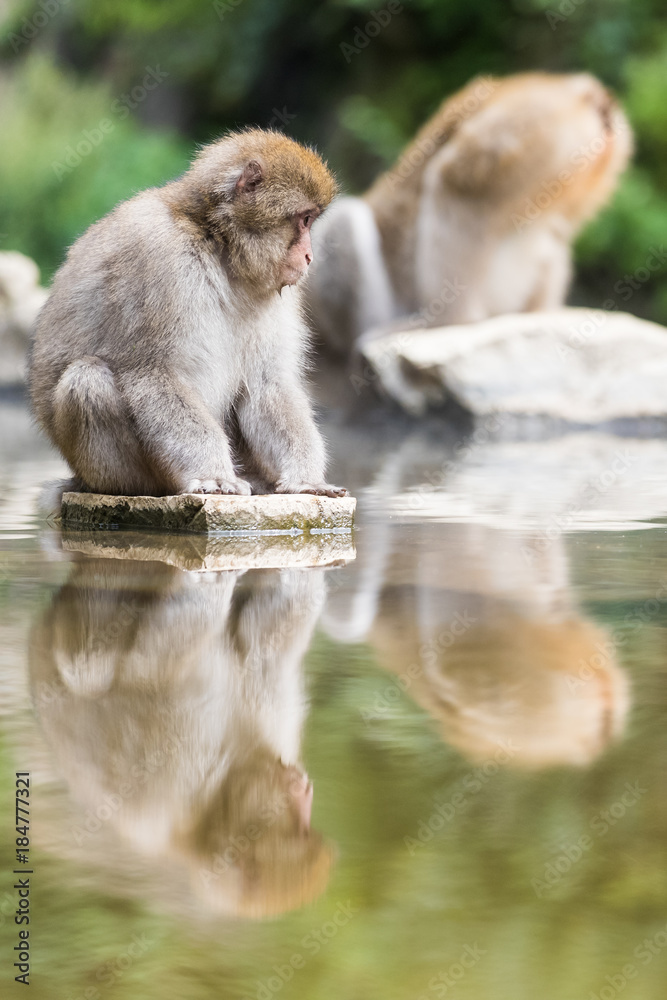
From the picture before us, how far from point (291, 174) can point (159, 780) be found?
3043 mm

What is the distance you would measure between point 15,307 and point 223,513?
11927mm

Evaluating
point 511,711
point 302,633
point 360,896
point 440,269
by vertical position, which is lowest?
point 440,269

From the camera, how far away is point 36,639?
3191 mm

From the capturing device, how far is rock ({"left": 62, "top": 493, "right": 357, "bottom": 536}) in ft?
16.0

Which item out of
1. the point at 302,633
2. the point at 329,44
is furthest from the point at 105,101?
the point at 302,633

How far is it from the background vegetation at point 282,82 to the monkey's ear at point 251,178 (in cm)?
1249

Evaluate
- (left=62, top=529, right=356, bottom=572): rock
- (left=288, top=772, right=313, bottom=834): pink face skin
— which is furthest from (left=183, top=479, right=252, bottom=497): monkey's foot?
(left=288, top=772, right=313, bottom=834): pink face skin

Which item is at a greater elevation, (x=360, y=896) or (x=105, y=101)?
(x=360, y=896)

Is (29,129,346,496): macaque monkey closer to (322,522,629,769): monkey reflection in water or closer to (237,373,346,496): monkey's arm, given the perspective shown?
(237,373,346,496): monkey's arm

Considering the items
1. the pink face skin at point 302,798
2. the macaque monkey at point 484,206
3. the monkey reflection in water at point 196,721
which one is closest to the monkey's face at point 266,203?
the monkey reflection in water at point 196,721

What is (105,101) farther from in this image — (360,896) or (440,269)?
(360,896)

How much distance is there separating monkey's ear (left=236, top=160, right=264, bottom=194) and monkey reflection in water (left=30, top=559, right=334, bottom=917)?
5.17ft

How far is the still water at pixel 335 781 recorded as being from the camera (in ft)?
5.38

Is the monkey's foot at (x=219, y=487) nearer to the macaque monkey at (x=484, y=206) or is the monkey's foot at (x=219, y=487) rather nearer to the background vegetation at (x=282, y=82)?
the macaque monkey at (x=484, y=206)
